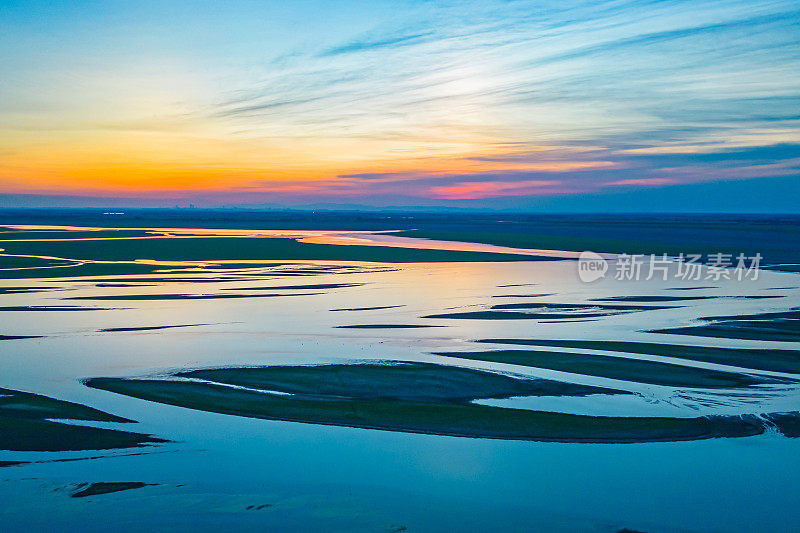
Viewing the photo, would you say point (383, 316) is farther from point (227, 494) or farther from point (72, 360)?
point (227, 494)

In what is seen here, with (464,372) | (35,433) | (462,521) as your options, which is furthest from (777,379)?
(35,433)

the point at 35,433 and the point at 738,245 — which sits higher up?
the point at 738,245
